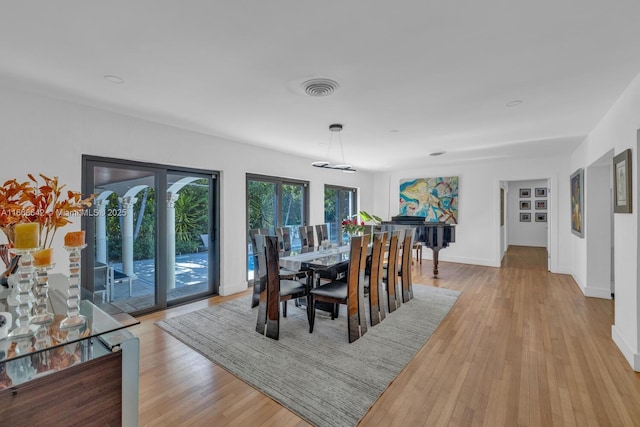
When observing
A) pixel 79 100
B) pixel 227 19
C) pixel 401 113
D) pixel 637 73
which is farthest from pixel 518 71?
pixel 79 100

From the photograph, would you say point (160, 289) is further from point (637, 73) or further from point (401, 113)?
point (637, 73)

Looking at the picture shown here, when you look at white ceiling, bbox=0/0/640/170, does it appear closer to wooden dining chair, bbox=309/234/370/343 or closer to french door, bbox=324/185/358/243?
wooden dining chair, bbox=309/234/370/343

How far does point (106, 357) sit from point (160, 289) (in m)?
3.24

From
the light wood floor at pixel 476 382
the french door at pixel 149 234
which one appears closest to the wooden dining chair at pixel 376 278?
the light wood floor at pixel 476 382

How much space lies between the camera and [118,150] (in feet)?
11.3

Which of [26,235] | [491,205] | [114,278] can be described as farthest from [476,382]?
[491,205]

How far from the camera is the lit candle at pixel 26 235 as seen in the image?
49.3 inches

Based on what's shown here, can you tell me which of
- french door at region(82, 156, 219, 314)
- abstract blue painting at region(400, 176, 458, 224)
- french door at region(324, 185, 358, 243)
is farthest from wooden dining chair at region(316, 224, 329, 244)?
abstract blue painting at region(400, 176, 458, 224)

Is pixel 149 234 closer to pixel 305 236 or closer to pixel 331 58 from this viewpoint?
pixel 305 236

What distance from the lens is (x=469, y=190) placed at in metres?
7.16

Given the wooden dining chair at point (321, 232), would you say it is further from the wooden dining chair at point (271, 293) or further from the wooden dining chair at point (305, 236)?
the wooden dining chair at point (271, 293)

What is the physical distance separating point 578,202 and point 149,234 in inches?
261

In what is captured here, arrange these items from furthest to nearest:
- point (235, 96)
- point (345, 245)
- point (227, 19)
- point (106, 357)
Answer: point (345, 245), point (235, 96), point (227, 19), point (106, 357)

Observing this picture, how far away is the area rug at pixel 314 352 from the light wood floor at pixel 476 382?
10cm
